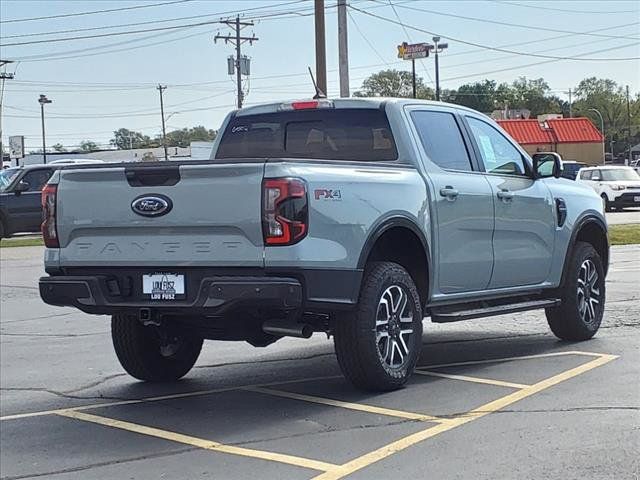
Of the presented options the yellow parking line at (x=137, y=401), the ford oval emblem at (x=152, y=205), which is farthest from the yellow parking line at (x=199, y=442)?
the ford oval emblem at (x=152, y=205)

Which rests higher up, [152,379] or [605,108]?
[605,108]

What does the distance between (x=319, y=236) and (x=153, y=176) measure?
1.11 m

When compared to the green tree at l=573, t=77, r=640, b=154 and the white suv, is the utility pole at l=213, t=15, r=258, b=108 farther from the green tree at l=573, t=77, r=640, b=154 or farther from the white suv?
the green tree at l=573, t=77, r=640, b=154

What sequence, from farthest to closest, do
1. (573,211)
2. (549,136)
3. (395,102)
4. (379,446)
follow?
Answer: (549,136) < (573,211) < (395,102) < (379,446)

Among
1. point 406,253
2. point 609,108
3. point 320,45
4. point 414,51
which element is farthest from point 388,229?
point 609,108

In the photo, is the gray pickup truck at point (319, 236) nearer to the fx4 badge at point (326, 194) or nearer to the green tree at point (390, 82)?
the fx4 badge at point (326, 194)

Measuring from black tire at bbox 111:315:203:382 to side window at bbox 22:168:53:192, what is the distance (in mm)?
18873

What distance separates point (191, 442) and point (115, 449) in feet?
1.41

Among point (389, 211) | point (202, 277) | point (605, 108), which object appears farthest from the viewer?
point (605, 108)

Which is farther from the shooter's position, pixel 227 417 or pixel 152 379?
pixel 152 379

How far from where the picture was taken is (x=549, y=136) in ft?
206

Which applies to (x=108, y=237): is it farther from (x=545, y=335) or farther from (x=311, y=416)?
(x=545, y=335)

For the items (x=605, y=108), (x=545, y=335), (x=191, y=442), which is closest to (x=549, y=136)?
(x=545, y=335)

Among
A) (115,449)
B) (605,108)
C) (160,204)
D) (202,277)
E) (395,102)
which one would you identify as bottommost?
(115,449)
